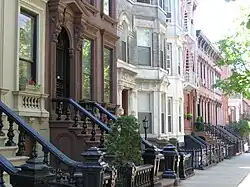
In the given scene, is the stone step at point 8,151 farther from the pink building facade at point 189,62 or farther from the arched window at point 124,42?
the pink building facade at point 189,62

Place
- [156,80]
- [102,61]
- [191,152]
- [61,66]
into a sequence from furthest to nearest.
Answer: [156,80]
[191,152]
[102,61]
[61,66]

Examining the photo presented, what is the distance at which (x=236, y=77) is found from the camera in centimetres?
3238

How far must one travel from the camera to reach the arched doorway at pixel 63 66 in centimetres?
1382

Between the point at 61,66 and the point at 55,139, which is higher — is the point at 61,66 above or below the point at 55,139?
above

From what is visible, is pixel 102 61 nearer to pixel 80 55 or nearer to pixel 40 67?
pixel 80 55

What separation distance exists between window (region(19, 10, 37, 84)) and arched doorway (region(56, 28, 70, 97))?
1.92 metres

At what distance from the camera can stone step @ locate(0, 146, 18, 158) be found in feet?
28.8

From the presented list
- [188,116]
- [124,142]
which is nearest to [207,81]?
[188,116]

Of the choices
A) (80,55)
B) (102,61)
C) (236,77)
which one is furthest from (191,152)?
(236,77)

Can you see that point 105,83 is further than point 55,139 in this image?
Yes

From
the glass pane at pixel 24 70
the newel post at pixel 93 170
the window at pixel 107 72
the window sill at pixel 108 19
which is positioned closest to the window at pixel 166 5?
the window sill at pixel 108 19

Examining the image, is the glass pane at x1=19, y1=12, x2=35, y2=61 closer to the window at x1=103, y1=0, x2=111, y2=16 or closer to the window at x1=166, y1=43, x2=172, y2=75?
the window at x1=103, y1=0, x2=111, y2=16

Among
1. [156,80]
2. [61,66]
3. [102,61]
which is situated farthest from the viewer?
[156,80]

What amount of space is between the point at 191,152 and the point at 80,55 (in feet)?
24.1
